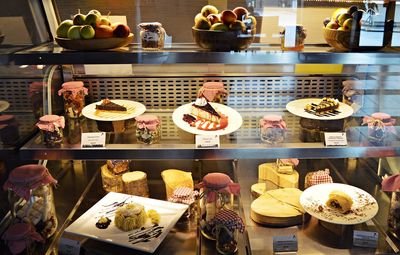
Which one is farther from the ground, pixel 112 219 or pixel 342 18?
pixel 342 18

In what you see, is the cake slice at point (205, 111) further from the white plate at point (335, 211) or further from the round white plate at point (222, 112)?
the white plate at point (335, 211)

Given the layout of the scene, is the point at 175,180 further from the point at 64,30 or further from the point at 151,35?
the point at 64,30

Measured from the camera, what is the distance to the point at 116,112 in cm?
189

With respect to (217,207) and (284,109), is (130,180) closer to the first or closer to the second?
(217,207)

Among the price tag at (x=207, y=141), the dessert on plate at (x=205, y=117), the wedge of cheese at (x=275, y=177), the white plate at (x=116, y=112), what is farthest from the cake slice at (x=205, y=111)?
the wedge of cheese at (x=275, y=177)

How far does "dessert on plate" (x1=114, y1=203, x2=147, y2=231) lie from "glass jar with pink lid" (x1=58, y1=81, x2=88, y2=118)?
1.65 ft

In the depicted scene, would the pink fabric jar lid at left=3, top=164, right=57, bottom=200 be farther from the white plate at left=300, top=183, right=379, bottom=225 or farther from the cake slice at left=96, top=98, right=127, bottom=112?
the white plate at left=300, top=183, right=379, bottom=225

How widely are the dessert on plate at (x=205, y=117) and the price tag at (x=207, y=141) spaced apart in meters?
0.07

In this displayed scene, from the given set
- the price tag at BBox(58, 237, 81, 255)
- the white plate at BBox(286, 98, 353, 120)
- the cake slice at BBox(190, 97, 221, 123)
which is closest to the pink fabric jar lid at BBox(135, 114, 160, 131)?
the cake slice at BBox(190, 97, 221, 123)

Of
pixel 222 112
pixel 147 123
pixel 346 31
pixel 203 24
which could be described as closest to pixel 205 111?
pixel 222 112

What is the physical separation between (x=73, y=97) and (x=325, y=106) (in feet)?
3.75

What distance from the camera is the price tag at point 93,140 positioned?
1.63 metres

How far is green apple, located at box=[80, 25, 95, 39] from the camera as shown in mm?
1537

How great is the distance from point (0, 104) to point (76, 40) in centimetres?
48
